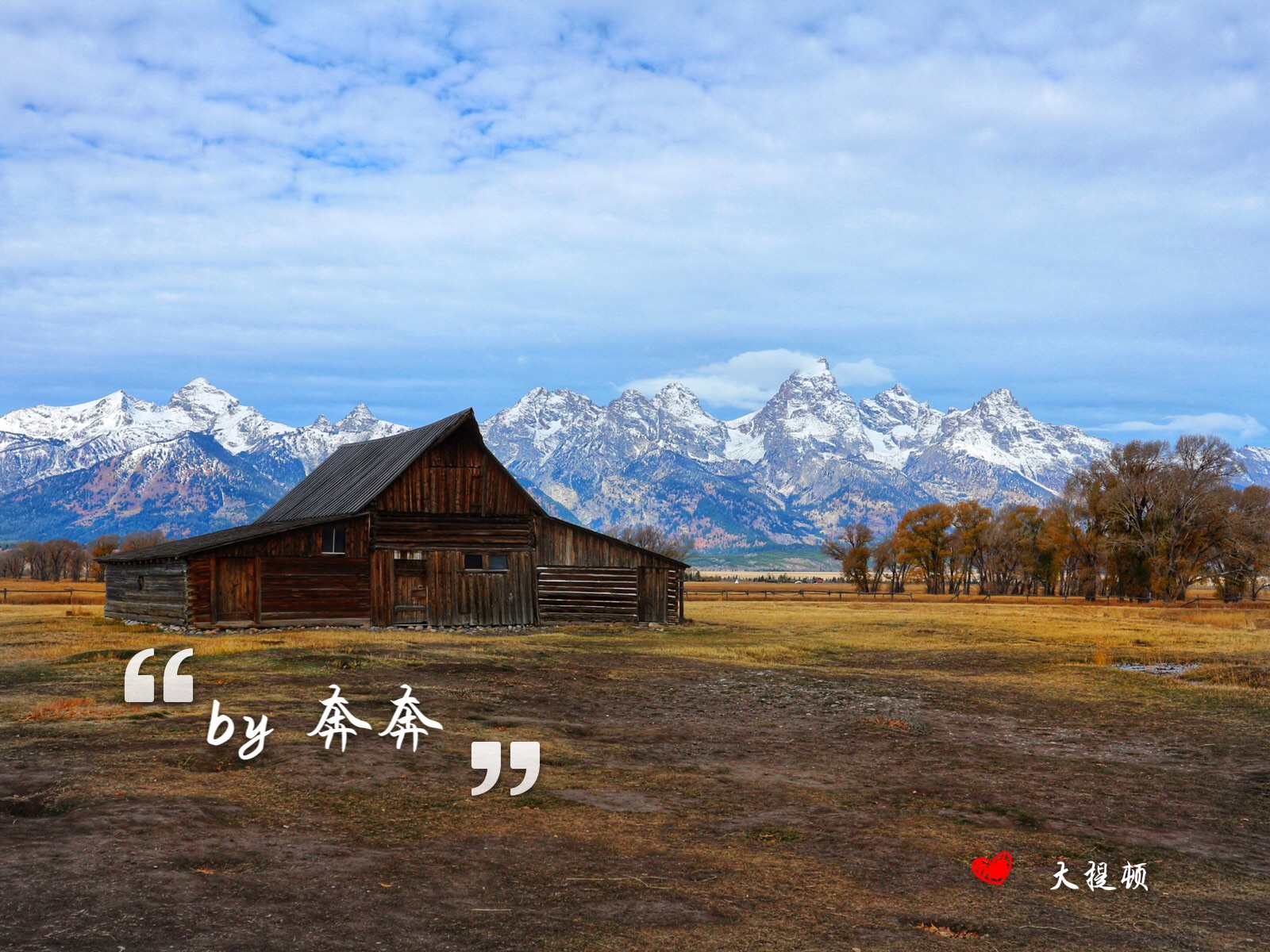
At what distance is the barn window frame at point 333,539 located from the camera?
38250 millimetres

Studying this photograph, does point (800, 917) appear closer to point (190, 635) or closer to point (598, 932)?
point (598, 932)

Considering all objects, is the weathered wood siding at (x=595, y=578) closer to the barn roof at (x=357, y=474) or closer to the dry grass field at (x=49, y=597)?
the barn roof at (x=357, y=474)

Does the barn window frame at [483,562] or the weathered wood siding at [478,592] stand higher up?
the barn window frame at [483,562]

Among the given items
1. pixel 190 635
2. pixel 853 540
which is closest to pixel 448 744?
pixel 190 635

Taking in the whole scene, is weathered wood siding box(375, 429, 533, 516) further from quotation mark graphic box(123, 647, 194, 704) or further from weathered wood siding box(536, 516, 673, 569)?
quotation mark graphic box(123, 647, 194, 704)

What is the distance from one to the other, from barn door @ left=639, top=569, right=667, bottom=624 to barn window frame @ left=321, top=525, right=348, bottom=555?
13.2 meters

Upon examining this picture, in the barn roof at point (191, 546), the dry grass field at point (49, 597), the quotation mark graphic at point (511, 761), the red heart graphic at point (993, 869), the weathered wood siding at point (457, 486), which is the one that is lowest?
the dry grass field at point (49, 597)

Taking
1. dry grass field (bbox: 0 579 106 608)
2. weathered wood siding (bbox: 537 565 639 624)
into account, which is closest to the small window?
weathered wood siding (bbox: 537 565 639 624)

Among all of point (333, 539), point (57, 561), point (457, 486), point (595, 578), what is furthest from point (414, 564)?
point (57, 561)

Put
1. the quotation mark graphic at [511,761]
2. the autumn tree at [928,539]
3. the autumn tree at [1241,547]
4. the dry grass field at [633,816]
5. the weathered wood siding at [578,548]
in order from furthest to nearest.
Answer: the autumn tree at [928,539] → the autumn tree at [1241,547] → the weathered wood siding at [578,548] → the quotation mark graphic at [511,761] → the dry grass field at [633,816]

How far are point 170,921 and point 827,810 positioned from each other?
734 cm

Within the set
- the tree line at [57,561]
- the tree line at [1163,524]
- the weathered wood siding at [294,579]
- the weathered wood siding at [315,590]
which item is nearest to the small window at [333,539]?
the weathered wood siding at [294,579]

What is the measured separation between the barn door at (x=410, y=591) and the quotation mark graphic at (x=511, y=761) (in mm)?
27677

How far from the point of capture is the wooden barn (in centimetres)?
3662
